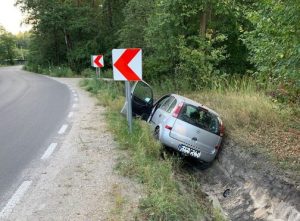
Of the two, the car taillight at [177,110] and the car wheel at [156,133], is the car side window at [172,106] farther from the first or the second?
the car wheel at [156,133]

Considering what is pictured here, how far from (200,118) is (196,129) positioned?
37 centimetres

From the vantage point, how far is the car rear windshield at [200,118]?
31.6 ft

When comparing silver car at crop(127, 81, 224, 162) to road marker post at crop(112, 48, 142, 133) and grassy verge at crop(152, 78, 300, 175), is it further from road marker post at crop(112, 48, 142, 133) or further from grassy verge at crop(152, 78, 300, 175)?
road marker post at crop(112, 48, 142, 133)

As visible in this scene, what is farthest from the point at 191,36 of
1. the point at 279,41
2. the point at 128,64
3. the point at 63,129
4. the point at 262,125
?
the point at 279,41

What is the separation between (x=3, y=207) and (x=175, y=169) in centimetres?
476

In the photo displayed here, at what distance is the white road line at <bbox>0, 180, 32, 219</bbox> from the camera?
5.17 metres

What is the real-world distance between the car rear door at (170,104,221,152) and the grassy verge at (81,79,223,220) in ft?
1.98

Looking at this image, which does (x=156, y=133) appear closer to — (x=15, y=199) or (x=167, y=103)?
(x=167, y=103)

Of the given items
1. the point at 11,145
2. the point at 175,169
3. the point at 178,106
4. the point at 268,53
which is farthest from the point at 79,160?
the point at 268,53

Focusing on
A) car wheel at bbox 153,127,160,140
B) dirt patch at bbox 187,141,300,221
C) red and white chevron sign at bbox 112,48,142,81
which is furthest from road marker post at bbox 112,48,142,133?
dirt patch at bbox 187,141,300,221

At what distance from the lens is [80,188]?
6.11 m

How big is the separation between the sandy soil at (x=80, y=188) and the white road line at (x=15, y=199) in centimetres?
7

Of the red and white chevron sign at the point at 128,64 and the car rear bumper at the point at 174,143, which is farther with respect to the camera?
the car rear bumper at the point at 174,143

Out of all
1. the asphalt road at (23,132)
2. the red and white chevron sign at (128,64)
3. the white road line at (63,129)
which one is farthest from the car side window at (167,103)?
the asphalt road at (23,132)
